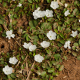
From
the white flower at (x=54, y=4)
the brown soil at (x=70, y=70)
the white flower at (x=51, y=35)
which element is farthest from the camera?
the white flower at (x=54, y=4)

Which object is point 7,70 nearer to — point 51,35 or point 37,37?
point 37,37

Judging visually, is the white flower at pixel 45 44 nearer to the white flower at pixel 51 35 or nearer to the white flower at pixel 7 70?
the white flower at pixel 51 35

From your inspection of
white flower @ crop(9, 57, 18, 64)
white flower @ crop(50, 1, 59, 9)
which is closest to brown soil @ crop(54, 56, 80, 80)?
white flower @ crop(9, 57, 18, 64)

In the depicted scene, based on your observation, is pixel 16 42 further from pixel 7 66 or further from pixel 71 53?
pixel 71 53

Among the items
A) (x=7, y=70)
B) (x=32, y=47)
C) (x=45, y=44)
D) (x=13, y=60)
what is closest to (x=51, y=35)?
(x=45, y=44)

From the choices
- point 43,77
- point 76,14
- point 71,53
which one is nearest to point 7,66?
point 43,77

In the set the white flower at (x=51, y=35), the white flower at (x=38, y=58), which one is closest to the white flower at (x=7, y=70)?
the white flower at (x=38, y=58)
